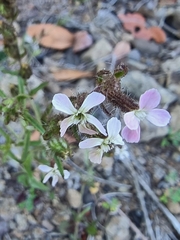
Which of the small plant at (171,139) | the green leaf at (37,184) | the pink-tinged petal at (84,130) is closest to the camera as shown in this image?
the pink-tinged petal at (84,130)

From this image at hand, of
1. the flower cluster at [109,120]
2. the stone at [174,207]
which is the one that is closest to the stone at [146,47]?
the stone at [174,207]

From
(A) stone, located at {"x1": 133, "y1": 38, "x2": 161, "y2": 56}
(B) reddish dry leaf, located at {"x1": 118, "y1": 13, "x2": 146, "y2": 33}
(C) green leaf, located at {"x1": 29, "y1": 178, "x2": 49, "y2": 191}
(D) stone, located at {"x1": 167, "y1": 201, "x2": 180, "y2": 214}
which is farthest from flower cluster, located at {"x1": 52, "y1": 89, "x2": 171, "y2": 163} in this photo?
(B) reddish dry leaf, located at {"x1": 118, "y1": 13, "x2": 146, "y2": 33}

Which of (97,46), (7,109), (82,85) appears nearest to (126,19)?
(97,46)

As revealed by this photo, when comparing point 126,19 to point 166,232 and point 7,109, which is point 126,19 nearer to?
point 166,232

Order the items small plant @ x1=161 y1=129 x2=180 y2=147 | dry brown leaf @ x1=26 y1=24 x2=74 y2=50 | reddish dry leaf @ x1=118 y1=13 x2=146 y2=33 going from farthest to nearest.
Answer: reddish dry leaf @ x1=118 y1=13 x2=146 y2=33 → dry brown leaf @ x1=26 y1=24 x2=74 y2=50 → small plant @ x1=161 y1=129 x2=180 y2=147

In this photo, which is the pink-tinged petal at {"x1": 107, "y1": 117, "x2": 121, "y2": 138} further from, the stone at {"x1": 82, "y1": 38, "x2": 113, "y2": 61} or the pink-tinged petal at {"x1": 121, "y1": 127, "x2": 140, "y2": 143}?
the stone at {"x1": 82, "y1": 38, "x2": 113, "y2": 61}

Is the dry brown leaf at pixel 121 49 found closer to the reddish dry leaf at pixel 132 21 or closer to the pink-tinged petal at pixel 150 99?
the reddish dry leaf at pixel 132 21
